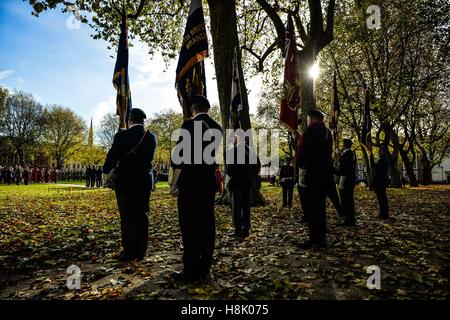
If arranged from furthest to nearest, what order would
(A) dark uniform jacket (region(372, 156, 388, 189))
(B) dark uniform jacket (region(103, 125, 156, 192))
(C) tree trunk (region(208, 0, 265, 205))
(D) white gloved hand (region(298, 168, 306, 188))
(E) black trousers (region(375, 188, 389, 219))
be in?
(C) tree trunk (region(208, 0, 265, 205)) < (E) black trousers (region(375, 188, 389, 219)) < (A) dark uniform jacket (region(372, 156, 388, 189)) < (D) white gloved hand (region(298, 168, 306, 188)) < (B) dark uniform jacket (region(103, 125, 156, 192))

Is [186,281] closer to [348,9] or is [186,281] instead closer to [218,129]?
[218,129]

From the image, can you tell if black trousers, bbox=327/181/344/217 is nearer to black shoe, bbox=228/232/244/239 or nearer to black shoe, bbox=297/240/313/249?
black shoe, bbox=297/240/313/249

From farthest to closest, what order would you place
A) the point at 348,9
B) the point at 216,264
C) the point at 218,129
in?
1. the point at 348,9
2. the point at 216,264
3. the point at 218,129

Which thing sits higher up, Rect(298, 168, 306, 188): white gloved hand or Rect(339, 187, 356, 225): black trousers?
Rect(298, 168, 306, 188): white gloved hand

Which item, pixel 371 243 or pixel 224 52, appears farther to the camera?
pixel 224 52

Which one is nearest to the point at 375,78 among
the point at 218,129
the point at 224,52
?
the point at 224,52

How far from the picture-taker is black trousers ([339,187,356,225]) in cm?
838

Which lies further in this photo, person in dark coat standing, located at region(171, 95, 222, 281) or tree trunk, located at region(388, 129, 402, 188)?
tree trunk, located at region(388, 129, 402, 188)

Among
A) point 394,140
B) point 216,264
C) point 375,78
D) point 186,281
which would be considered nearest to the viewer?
point 186,281

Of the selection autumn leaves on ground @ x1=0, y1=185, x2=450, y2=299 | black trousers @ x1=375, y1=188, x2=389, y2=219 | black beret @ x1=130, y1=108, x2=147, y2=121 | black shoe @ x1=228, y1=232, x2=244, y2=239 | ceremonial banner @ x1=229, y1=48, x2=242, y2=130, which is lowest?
autumn leaves on ground @ x1=0, y1=185, x2=450, y2=299

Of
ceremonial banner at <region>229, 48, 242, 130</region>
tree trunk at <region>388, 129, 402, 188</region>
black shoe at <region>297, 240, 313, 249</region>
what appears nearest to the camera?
black shoe at <region>297, 240, 313, 249</region>

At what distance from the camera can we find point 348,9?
22062 mm

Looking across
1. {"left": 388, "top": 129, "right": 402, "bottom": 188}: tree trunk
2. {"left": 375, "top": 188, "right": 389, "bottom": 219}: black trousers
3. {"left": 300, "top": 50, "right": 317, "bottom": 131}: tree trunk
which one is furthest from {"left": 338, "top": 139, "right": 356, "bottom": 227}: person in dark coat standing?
{"left": 388, "top": 129, "right": 402, "bottom": 188}: tree trunk
